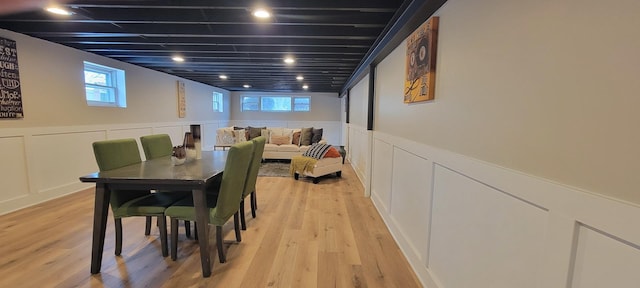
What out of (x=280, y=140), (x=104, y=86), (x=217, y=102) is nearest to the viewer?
(x=104, y=86)

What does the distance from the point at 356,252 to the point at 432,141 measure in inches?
46.2

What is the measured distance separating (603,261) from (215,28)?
3.33 meters

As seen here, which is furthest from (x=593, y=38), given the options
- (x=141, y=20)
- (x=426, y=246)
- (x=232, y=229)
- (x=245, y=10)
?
(x=141, y=20)

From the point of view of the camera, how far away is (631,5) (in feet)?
2.26

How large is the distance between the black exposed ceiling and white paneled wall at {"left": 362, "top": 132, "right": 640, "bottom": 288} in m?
1.39

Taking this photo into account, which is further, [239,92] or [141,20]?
[239,92]

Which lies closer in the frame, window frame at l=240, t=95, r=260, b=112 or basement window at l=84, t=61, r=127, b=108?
basement window at l=84, t=61, r=127, b=108

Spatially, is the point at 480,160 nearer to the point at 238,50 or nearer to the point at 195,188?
the point at 195,188

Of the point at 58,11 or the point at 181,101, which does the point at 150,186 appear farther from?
the point at 181,101

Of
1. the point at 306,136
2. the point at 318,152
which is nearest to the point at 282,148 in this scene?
the point at 306,136

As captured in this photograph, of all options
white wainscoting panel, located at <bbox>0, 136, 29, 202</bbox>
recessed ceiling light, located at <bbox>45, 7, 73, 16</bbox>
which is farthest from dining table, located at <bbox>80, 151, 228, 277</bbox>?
white wainscoting panel, located at <bbox>0, 136, 29, 202</bbox>

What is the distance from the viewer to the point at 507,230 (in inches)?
43.8

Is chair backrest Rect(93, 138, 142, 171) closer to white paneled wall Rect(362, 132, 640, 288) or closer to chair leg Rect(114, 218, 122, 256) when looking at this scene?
chair leg Rect(114, 218, 122, 256)

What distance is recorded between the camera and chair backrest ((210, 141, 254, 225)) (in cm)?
197
